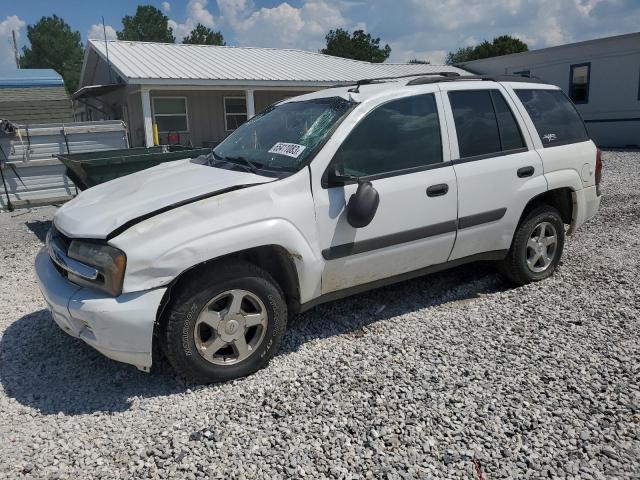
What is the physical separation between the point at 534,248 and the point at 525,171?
77cm

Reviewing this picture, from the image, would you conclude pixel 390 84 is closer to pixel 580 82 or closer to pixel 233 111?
pixel 233 111

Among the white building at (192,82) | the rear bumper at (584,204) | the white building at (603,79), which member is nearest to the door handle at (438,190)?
the rear bumper at (584,204)

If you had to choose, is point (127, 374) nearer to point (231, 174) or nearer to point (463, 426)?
point (231, 174)

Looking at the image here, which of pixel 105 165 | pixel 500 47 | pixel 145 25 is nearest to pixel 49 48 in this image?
pixel 145 25

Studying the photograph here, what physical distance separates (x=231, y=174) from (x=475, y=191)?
1.90 metres

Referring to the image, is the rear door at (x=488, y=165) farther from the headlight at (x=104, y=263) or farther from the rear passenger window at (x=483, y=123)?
the headlight at (x=104, y=263)

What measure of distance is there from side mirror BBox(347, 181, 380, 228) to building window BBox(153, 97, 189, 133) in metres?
15.0

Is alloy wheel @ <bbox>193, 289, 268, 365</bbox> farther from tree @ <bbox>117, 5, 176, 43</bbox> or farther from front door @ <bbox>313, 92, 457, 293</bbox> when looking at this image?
tree @ <bbox>117, 5, 176, 43</bbox>

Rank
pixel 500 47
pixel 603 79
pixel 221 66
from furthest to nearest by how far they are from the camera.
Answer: pixel 500 47 < pixel 603 79 < pixel 221 66

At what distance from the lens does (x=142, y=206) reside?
318 cm

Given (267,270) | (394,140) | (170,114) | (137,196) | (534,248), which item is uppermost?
(170,114)

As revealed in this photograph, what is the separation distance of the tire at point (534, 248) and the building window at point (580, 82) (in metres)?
18.1

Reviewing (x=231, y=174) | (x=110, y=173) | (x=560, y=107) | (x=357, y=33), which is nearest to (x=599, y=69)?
(x=560, y=107)

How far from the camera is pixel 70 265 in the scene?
3.14 meters
